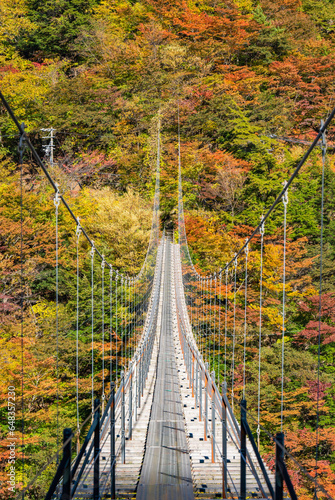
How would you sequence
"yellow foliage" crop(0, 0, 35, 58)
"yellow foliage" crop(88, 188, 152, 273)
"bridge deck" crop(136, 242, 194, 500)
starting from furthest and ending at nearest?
"yellow foliage" crop(0, 0, 35, 58) < "yellow foliage" crop(88, 188, 152, 273) < "bridge deck" crop(136, 242, 194, 500)

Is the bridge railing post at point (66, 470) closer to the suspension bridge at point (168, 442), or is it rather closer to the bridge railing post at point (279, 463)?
the suspension bridge at point (168, 442)

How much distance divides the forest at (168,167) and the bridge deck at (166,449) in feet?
9.12

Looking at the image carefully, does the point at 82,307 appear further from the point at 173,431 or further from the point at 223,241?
the point at 173,431

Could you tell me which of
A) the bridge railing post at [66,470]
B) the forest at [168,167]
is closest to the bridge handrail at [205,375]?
the bridge railing post at [66,470]

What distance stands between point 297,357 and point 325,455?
189 centimetres

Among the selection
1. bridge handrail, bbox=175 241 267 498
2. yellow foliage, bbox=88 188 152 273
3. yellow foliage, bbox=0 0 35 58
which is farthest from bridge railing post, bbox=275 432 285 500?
yellow foliage, bbox=0 0 35 58

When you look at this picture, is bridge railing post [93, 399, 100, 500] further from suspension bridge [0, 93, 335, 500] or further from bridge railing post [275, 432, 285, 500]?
bridge railing post [275, 432, 285, 500]

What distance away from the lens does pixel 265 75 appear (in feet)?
59.5

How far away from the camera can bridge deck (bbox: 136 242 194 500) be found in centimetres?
280

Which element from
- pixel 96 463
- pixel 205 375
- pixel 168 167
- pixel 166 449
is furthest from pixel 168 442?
pixel 168 167

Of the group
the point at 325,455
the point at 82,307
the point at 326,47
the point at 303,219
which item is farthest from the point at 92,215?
the point at 326,47

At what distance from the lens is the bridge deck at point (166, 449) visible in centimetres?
280

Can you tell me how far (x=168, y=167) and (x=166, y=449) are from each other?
52.9 feet

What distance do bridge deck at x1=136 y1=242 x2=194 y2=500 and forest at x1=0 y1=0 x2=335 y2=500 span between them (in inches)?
109
